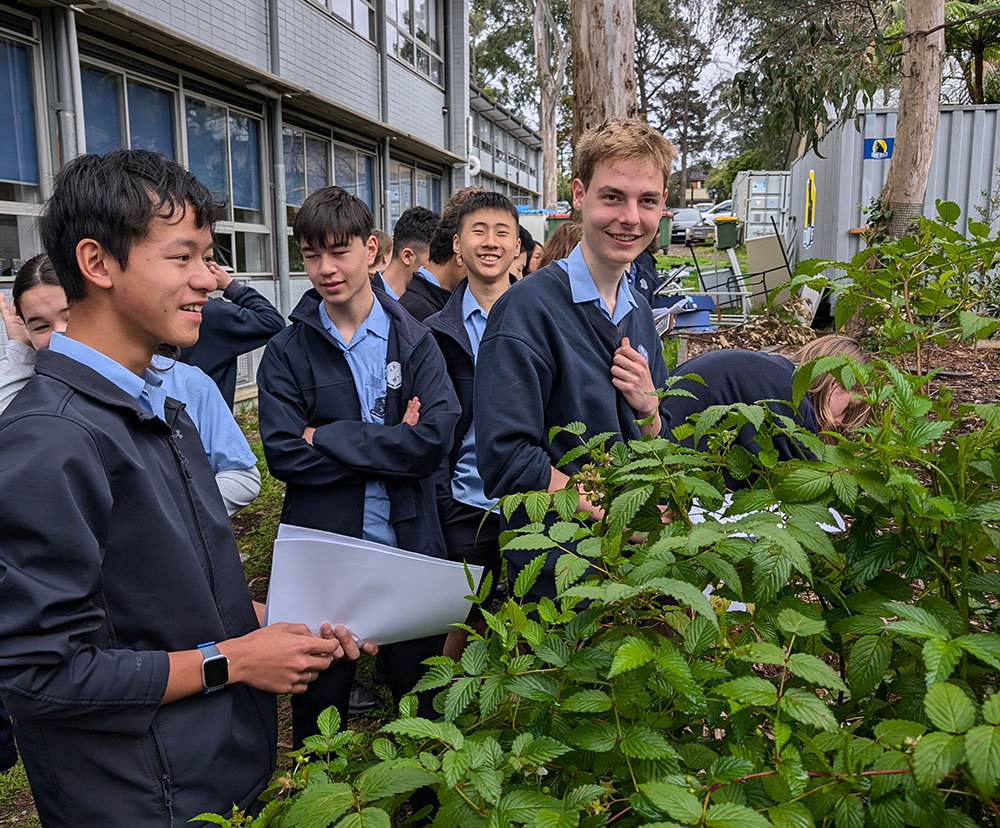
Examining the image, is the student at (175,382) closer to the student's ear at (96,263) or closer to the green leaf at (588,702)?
the student's ear at (96,263)

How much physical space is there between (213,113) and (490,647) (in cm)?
1022

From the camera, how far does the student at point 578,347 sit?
2.07m

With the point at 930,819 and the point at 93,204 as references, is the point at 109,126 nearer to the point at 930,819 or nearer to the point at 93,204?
the point at 93,204

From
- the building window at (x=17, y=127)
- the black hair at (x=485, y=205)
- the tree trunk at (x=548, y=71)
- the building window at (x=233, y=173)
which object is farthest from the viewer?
the tree trunk at (x=548, y=71)

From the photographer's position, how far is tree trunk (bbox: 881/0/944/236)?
913cm

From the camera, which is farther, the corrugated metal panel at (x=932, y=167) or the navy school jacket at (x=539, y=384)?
the corrugated metal panel at (x=932, y=167)

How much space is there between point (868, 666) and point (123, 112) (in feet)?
29.6

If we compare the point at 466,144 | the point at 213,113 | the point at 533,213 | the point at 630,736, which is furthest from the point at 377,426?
the point at 533,213

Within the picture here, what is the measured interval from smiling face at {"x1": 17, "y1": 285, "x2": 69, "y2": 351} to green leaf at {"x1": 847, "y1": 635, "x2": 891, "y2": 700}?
2680 mm

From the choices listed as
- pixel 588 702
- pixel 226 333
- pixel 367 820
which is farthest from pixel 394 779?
pixel 226 333

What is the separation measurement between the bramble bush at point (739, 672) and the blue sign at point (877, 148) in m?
11.4

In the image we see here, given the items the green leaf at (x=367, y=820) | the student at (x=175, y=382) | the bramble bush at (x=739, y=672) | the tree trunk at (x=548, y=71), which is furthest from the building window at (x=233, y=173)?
the tree trunk at (x=548, y=71)

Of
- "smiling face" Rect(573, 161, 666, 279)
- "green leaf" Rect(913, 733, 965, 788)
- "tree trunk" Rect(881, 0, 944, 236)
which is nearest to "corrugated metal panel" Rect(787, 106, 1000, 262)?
"tree trunk" Rect(881, 0, 944, 236)

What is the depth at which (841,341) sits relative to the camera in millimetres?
2658
